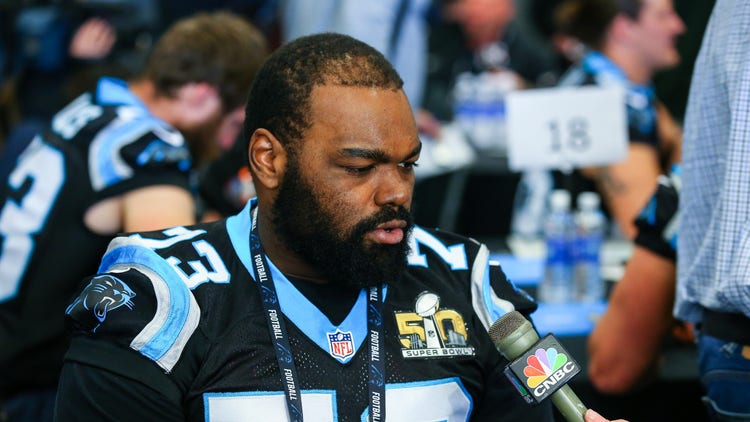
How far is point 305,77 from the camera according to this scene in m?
1.96

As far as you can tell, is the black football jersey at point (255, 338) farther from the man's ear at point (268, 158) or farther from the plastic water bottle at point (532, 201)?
the plastic water bottle at point (532, 201)

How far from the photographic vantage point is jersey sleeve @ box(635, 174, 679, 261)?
2715mm

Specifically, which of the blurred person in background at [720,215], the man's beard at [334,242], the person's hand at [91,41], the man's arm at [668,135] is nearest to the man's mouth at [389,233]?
the man's beard at [334,242]

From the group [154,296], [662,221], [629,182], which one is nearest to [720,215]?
[662,221]

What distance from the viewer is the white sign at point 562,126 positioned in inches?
141

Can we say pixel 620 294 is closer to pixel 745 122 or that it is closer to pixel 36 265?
pixel 745 122

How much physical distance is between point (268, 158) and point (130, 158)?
995mm

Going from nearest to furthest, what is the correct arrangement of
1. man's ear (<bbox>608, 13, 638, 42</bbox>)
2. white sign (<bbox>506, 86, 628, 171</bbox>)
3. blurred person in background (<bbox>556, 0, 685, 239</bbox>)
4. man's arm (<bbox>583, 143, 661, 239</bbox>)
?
white sign (<bbox>506, 86, 628, 171</bbox>), man's arm (<bbox>583, 143, 661, 239</bbox>), blurred person in background (<bbox>556, 0, 685, 239</bbox>), man's ear (<bbox>608, 13, 638, 42</bbox>)

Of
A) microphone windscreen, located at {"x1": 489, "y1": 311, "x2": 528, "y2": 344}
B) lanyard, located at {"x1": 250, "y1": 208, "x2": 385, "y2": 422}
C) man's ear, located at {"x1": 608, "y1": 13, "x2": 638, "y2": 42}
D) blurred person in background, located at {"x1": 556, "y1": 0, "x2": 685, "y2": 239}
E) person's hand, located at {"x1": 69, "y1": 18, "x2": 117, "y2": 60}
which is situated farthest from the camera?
person's hand, located at {"x1": 69, "y1": 18, "x2": 117, "y2": 60}

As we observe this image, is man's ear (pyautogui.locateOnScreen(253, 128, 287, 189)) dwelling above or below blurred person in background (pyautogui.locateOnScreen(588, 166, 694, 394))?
above

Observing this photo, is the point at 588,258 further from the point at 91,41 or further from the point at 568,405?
the point at 91,41

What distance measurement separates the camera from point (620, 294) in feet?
9.52

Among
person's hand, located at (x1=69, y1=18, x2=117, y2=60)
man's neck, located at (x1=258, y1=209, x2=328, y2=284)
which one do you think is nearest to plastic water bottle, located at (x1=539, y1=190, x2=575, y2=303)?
man's neck, located at (x1=258, y1=209, x2=328, y2=284)

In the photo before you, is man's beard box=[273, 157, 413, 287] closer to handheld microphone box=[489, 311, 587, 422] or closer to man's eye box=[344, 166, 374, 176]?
man's eye box=[344, 166, 374, 176]
